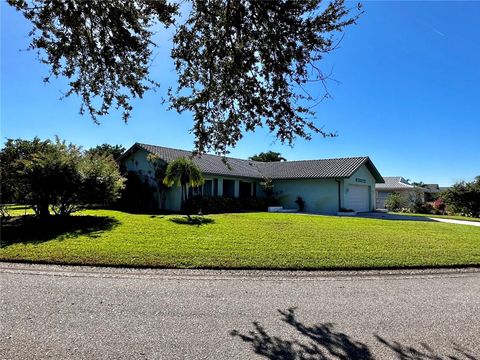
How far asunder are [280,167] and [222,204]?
9.88 meters

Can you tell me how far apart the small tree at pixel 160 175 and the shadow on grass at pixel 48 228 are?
766cm

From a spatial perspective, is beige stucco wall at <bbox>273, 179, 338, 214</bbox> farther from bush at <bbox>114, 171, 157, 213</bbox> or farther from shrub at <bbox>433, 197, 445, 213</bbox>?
shrub at <bbox>433, 197, 445, 213</bbox>

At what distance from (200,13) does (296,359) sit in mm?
4765

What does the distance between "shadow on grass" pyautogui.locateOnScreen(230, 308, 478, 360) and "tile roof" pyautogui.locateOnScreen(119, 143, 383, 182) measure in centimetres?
1899

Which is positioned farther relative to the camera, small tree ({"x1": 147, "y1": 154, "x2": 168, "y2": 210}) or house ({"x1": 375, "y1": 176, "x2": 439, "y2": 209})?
house ({"x1": 375, "y1": 176, "x2": 439, "y2": 209})

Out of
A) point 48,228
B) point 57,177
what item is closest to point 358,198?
point 57,177

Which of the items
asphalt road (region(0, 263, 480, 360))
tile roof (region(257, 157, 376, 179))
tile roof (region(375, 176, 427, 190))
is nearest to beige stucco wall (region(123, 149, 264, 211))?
tile roof (region(257, 157, 376, 179))

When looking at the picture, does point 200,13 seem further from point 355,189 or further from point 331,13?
point 355,189

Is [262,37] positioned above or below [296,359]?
above

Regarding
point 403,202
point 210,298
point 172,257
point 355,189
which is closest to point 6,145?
point 172,257

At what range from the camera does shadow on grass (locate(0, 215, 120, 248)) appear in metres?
10.6

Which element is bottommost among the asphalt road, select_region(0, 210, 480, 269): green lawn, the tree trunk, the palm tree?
the asphalt road

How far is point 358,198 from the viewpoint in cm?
2761

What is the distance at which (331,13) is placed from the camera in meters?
4.48
